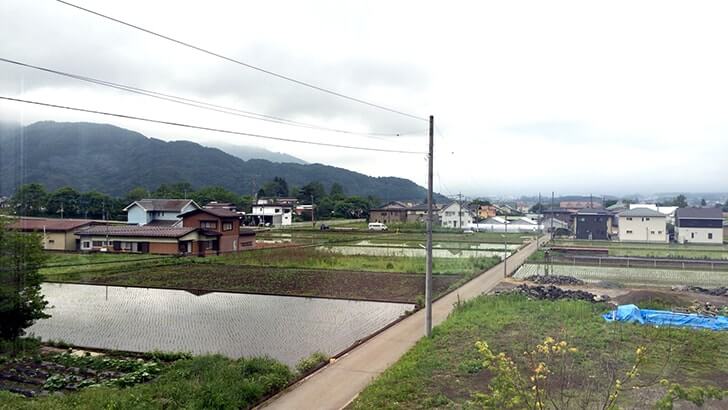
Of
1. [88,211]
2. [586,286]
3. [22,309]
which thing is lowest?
[586,286]

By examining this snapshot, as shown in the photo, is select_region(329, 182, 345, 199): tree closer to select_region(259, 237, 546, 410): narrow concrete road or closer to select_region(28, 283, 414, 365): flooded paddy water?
select_region(28, 283, 414, 365): flooded paddy water

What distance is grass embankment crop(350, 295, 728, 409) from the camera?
17.9ft

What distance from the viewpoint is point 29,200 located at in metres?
8.98

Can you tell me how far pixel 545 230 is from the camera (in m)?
41.2

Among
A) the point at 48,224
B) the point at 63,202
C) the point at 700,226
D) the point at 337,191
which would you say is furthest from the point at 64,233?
the point at 700,226

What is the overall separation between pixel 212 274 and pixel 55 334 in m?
7.70

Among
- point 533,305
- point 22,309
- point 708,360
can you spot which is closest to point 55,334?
point 22,309

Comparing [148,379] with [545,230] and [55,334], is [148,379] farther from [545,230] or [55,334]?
[545,230]

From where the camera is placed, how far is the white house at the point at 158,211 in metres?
14.5

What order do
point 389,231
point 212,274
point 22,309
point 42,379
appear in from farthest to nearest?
point 389,231 < point 212,274 < point 22,309 < point 42,379

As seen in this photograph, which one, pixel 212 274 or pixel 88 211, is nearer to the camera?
pixel 88 211

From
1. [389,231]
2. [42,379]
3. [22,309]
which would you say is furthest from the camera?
[389,231]

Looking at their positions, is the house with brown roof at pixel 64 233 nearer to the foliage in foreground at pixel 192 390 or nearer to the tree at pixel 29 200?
the tree at pixel 29 200

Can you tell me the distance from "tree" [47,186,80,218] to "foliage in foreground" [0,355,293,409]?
640cm
